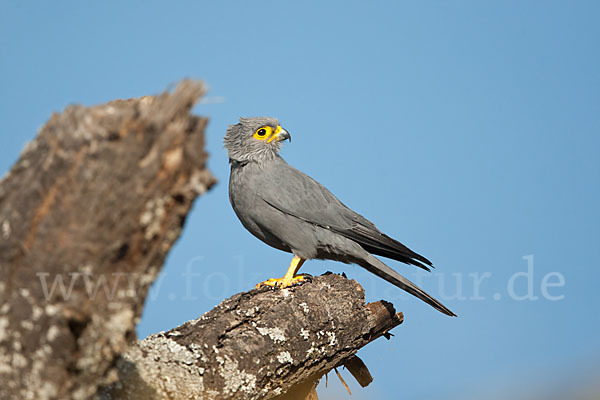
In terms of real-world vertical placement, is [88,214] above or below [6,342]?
above

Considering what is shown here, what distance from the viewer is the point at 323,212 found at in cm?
544

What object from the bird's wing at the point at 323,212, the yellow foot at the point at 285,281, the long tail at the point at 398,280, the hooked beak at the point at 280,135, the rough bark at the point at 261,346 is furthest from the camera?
the hooked beak at the point at 280,135

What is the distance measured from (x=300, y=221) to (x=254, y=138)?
0.98 meters

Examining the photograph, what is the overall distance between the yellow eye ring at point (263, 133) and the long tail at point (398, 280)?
156 cm

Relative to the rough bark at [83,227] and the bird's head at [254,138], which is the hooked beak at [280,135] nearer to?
the bird's head at [254,138]

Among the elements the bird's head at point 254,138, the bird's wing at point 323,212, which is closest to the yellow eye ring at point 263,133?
the bird's head at point 254,138

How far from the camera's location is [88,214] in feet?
7.50

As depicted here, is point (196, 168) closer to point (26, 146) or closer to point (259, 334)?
point (26, 146)

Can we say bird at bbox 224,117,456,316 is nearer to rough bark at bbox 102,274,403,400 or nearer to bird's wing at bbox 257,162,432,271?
bird's wing at bbox 257,162,432,271

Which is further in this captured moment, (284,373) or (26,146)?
(284,373)

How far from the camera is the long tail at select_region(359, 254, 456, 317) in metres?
5.08

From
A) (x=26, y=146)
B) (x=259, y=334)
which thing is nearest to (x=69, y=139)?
(x=26, y=146)

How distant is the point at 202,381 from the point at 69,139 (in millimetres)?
1837

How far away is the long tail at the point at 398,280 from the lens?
200 inches
